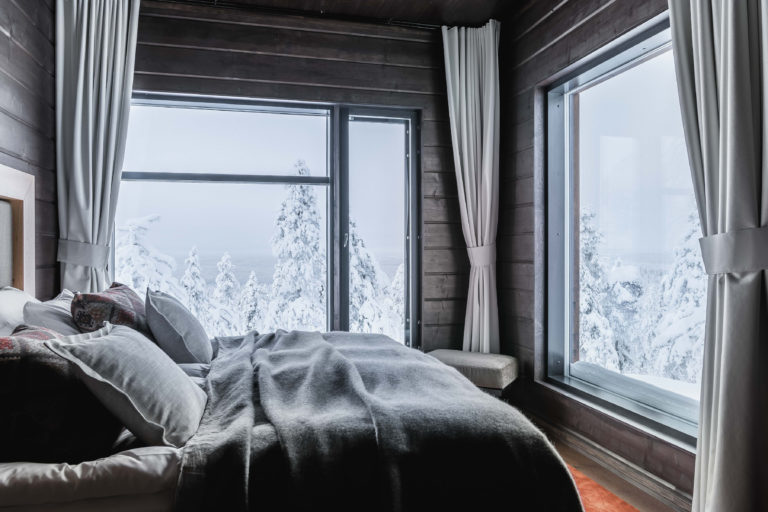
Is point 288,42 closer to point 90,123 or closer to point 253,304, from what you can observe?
point 90,123

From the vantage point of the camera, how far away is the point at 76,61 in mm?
3105

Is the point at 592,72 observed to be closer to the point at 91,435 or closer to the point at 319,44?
the point at 319,44

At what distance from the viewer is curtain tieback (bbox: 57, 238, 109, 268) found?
3039mm

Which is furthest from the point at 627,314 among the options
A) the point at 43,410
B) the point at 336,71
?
the point at 43,410

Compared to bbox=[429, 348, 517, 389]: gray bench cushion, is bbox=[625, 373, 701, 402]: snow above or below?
above

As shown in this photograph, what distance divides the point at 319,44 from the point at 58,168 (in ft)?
5.84

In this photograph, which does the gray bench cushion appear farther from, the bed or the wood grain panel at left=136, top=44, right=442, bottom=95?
the wood grain panel at left=136, top=44, right=442, bottom=95

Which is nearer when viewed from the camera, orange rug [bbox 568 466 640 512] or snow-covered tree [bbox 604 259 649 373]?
orange rug [bbox 568 466 640 512]

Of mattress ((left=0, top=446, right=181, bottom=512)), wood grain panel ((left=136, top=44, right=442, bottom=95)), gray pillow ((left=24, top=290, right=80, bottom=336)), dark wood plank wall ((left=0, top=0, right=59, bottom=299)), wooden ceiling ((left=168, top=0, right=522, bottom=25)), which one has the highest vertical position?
wooden ceiling ((left=168, top=0, right=522, bottom=25))

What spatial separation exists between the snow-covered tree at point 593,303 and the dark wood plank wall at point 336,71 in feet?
3.04

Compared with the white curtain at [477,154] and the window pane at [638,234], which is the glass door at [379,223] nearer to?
the white curtain at [477,154]

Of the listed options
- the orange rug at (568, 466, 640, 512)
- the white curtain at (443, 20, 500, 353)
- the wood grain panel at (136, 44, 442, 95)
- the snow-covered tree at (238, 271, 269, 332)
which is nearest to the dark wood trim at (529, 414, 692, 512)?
the orange rug at (568, 466, 640, 512)

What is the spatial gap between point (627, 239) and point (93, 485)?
2.51 meters

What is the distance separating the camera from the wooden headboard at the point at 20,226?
2.39 m
